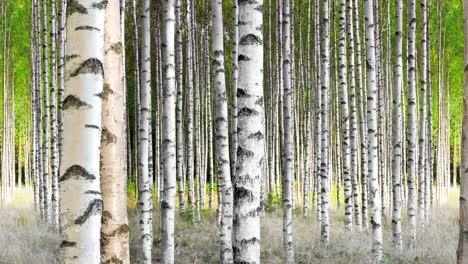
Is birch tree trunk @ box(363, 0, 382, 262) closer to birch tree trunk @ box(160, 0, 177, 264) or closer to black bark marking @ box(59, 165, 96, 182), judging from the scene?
birch tree trunk @ box(160, 0, 177, 264)

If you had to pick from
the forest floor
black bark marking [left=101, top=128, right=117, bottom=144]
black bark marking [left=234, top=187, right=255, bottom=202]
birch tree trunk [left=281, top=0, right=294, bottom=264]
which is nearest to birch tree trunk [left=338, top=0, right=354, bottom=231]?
the forest floor

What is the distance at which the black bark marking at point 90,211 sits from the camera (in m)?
2.49

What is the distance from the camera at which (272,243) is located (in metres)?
10.2

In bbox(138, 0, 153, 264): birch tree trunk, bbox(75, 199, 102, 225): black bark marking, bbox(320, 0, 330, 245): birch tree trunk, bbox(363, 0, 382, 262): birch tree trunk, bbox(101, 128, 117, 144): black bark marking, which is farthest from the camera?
bbox(320, 0, 330, 245): birch tree trunk

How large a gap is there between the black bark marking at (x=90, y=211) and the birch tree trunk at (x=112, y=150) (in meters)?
0.91

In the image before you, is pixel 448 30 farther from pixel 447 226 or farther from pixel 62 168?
pixel 62 168

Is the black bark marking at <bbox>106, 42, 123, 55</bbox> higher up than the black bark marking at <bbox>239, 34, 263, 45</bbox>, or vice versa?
the black bark marking at <bbox>239, 34, 263, 45</bbox>

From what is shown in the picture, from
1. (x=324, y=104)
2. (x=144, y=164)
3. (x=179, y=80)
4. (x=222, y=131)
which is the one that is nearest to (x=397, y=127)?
(x=324, y=104)

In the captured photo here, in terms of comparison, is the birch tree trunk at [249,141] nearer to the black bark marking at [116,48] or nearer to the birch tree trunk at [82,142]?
the black bark marking at [116,48]

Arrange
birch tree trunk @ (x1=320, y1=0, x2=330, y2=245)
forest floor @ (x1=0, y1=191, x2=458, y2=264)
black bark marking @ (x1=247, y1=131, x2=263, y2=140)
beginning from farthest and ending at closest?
birch tree trunk @ (x1=320, y1=0, x2=330, y2=245), forest floor @ (x1=0, y1=191, x2=458, y2=264), black bark marking @ (x1=247, y1=131, x2=263, y2=140)

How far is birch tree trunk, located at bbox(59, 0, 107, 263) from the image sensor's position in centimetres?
250

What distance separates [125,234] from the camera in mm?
3559

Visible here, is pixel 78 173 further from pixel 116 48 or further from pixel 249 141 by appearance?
pixel 249 141

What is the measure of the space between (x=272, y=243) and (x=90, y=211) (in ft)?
26.4
